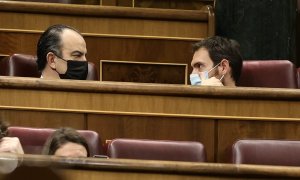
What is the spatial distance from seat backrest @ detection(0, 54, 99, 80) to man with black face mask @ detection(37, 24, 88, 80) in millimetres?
39

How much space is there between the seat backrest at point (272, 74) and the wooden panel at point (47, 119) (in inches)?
13.3

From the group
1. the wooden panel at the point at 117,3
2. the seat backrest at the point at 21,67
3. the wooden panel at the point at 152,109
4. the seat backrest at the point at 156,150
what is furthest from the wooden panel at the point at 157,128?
the wooden panel at the point at 117,3

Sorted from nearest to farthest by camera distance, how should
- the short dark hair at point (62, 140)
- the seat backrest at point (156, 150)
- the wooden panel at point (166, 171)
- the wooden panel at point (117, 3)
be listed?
the wooden panel at point (166, 171)
the short dark hair at point (62, 140)
the seat backrest at point (156, 150)
the wooden panel at point (117, 3)

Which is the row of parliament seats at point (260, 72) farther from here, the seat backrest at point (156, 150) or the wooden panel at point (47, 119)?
the seat backrest at point (156, 150)

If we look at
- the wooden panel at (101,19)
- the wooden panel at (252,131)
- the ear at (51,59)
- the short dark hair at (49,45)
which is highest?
the wooden panel at (101,19)

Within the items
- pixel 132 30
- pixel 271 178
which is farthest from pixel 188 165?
pixel 132 30

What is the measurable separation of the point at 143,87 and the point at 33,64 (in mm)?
282

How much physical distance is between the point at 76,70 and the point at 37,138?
30 cm

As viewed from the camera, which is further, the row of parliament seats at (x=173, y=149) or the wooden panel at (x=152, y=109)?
the wooden panel at (x=152, y=109)

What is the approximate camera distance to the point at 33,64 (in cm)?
149

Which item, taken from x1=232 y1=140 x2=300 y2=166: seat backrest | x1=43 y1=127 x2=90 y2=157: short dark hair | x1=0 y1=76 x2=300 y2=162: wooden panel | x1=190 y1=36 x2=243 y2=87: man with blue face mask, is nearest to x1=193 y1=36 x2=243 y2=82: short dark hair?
x1=190 y1=36 x2=243 y2=87: man with blue face mask

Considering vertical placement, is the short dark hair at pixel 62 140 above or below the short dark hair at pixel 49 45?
below

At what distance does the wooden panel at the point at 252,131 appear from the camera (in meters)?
1.28

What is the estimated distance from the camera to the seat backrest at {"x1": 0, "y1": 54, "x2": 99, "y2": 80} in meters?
1.47
